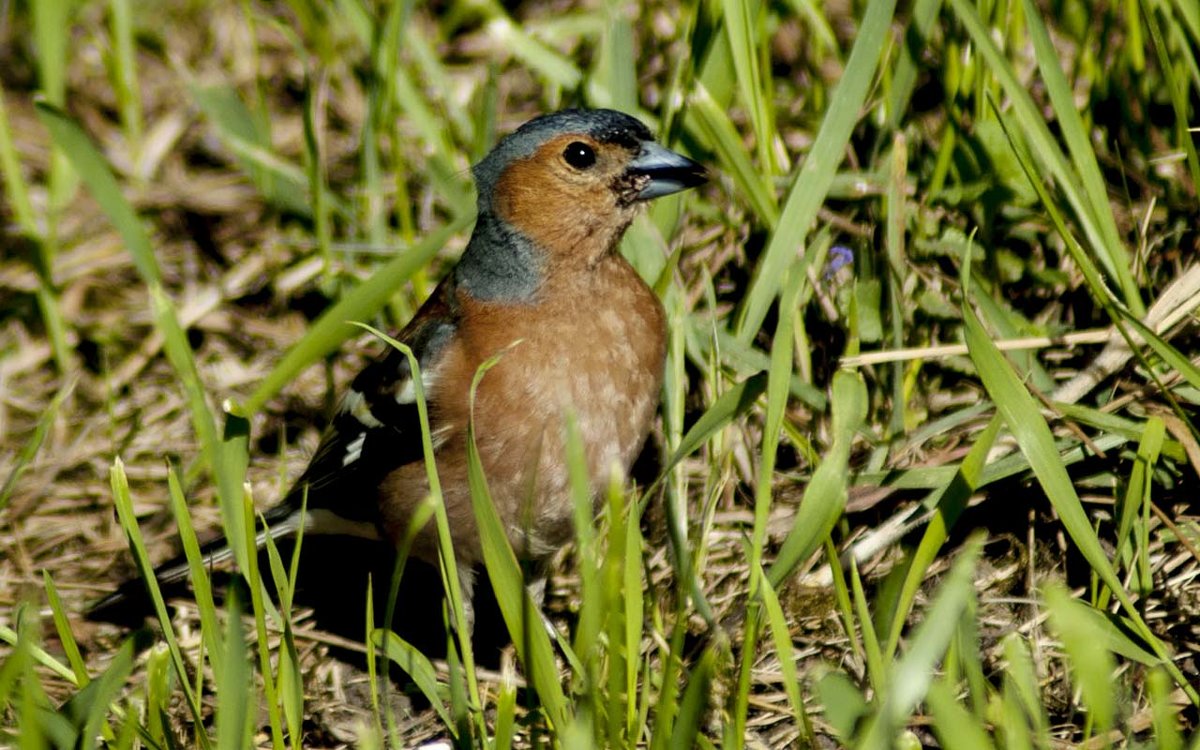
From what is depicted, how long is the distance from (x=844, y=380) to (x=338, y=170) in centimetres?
298

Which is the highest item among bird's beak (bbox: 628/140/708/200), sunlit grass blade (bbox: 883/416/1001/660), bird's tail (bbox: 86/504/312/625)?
bird's beak (bbox: 628/140/708/200)

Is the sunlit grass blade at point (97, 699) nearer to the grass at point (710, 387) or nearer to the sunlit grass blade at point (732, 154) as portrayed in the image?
the grass at point (710, 387)

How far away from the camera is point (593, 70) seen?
460 centimetres

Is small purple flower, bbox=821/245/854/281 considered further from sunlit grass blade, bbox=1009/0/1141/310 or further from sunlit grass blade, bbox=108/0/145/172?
sunlit grass blade, bbox=108/0/145/172

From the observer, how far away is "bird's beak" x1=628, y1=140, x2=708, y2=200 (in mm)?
3516

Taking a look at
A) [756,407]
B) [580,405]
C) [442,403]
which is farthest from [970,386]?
[442,403]

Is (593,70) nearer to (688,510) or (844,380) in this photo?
(688,510)

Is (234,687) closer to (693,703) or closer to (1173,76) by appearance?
(693,703)

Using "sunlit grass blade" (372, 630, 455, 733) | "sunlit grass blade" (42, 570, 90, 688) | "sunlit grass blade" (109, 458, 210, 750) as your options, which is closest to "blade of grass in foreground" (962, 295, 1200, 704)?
"sunlit grass blade" (372, 630, 455, 733)

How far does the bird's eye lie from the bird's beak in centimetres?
10

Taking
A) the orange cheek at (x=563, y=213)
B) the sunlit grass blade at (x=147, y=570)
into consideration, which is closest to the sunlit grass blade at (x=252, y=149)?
the orange cheek at (x=563, y=213)

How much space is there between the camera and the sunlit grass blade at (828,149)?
11.3 ft

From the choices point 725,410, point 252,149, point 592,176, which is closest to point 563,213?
point 592,176

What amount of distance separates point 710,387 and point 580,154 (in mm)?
688
